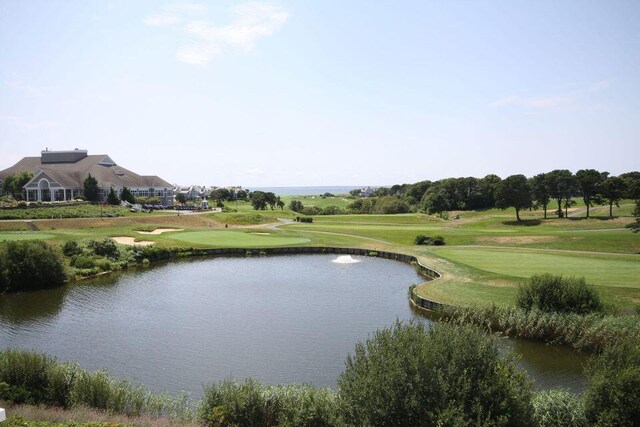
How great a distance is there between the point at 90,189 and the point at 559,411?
10125 centimetres

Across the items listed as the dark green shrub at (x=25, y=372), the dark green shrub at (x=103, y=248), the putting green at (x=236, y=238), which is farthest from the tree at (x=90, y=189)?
the dark green shrub at (x=25, y=372)

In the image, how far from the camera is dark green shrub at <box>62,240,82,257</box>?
4959cm

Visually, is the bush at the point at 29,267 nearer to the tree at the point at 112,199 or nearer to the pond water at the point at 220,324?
the pond water at the point at 220,324

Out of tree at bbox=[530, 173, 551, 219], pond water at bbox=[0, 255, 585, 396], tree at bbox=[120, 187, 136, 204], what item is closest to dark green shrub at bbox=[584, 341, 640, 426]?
pond water at bbox=[0, 255, 585, 396]

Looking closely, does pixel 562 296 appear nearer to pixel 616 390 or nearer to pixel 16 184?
pixel 616 390

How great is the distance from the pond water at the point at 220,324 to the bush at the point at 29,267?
188 cm

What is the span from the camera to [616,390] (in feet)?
43.7

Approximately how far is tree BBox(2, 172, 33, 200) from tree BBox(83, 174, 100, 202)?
13.3 metres

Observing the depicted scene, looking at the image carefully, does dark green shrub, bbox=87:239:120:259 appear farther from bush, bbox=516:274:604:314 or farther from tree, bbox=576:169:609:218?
tree, bbox=576:169:609:218

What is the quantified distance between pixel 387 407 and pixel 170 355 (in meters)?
15.0

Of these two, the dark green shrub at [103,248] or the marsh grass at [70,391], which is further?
the dark green shrub at [103,248]

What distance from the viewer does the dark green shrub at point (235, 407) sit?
1480 centimetres

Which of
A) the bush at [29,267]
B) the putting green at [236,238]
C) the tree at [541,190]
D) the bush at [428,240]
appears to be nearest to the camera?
the bush at [29,267]

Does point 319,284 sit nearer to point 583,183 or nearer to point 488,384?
point 488,384
